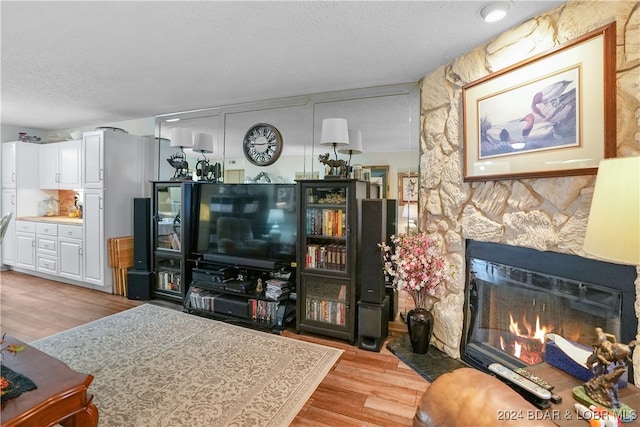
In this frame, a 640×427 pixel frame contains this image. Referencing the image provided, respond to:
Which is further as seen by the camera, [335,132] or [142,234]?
[142,234]

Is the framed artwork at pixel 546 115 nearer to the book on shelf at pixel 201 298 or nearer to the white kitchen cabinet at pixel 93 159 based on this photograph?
the book on shelf at pixel 201 298

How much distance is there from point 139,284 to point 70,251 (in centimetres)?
141

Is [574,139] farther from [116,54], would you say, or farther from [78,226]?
[78,226]

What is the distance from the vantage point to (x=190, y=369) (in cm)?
227

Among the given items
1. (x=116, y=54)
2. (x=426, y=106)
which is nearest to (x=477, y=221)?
(x=426, y=106)

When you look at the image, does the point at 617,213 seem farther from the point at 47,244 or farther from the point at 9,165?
the point at 9,165

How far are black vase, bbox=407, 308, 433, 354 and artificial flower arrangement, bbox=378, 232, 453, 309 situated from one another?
181 millimetres

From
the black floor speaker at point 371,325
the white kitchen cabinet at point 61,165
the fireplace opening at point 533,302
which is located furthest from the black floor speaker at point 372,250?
the white kitchen cabinet at point 61,165

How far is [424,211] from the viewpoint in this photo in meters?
2.78

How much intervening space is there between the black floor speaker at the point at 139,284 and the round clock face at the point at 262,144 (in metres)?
2.00

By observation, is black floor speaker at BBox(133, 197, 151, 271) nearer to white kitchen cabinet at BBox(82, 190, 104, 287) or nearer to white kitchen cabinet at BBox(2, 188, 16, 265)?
white kitchen cabinet at BBox(82, 190, 104, 287)

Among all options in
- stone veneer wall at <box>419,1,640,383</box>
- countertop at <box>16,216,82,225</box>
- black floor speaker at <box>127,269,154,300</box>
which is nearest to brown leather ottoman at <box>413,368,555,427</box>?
stone veneer wall at <box>419,1,640,383</box>

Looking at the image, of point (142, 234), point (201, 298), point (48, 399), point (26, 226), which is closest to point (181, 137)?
point (142, 234)

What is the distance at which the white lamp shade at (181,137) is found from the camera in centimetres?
378
